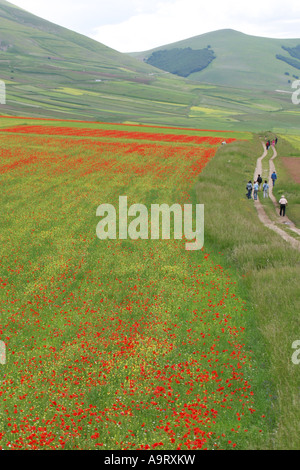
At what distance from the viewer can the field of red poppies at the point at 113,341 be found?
1019 centimetres

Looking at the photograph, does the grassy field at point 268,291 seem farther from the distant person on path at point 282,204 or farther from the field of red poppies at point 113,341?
the distant person on path at point 282,204

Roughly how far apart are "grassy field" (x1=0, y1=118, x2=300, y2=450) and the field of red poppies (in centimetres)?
5

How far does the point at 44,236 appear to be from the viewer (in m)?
23.4

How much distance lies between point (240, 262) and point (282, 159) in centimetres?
4640

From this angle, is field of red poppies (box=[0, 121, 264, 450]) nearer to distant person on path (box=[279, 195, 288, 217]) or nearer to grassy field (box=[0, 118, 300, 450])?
→ grassy field (box=[0, 118, 300, 450])

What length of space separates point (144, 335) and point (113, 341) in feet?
4.33

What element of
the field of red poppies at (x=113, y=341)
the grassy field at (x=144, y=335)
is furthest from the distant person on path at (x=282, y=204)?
the field of red poppies at (x=113, y=341)

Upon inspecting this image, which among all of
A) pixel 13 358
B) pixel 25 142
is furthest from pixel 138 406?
pixel 25 142

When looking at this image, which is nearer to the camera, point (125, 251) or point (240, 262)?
point (240, 262)

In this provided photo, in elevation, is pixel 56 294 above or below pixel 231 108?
below

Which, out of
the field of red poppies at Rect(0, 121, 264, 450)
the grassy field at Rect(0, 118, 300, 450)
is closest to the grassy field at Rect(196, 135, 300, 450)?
the grassy field at Rect(0, 118, 300, 450)

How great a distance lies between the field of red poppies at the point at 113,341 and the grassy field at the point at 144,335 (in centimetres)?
5

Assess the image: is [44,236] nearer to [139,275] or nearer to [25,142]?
[139,275]

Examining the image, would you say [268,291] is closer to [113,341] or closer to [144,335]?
[144,335]
